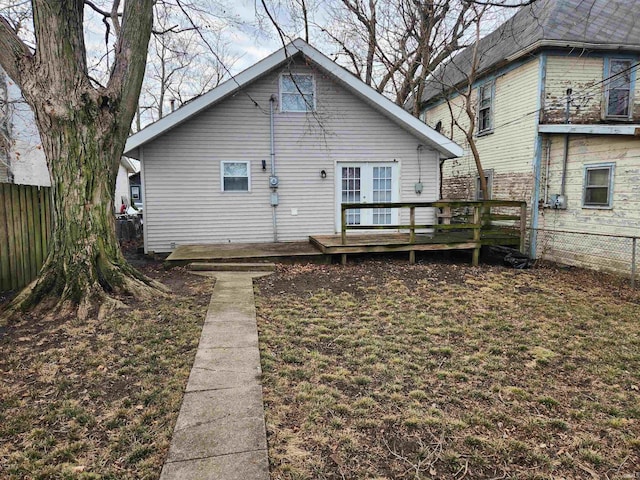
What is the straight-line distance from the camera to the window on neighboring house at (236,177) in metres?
9.90

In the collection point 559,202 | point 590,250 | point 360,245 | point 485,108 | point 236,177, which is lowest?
point 590,250

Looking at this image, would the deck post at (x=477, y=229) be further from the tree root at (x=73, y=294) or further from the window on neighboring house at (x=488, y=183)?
the tree root at (x=73, y=294)

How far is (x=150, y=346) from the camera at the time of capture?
382 cm

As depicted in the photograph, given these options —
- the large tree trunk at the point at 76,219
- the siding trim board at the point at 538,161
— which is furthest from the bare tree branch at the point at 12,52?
the siding trim board at the point at 538,161

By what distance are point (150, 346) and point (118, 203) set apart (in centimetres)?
2277

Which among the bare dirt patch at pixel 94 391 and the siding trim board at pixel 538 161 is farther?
the siding trim board at pixel 538 161

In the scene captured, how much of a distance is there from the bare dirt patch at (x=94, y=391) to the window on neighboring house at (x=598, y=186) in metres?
9.82

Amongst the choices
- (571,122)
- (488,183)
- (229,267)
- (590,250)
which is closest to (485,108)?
(488,183)

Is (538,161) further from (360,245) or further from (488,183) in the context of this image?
(360,245)

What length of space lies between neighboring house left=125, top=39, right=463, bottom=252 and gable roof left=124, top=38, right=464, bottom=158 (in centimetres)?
2

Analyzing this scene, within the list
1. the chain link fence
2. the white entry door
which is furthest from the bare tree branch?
the chain link fence

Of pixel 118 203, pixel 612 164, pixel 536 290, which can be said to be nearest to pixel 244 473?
pixel 536 290

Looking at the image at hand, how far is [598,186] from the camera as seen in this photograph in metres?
9.82

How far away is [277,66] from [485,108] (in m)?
7.64
